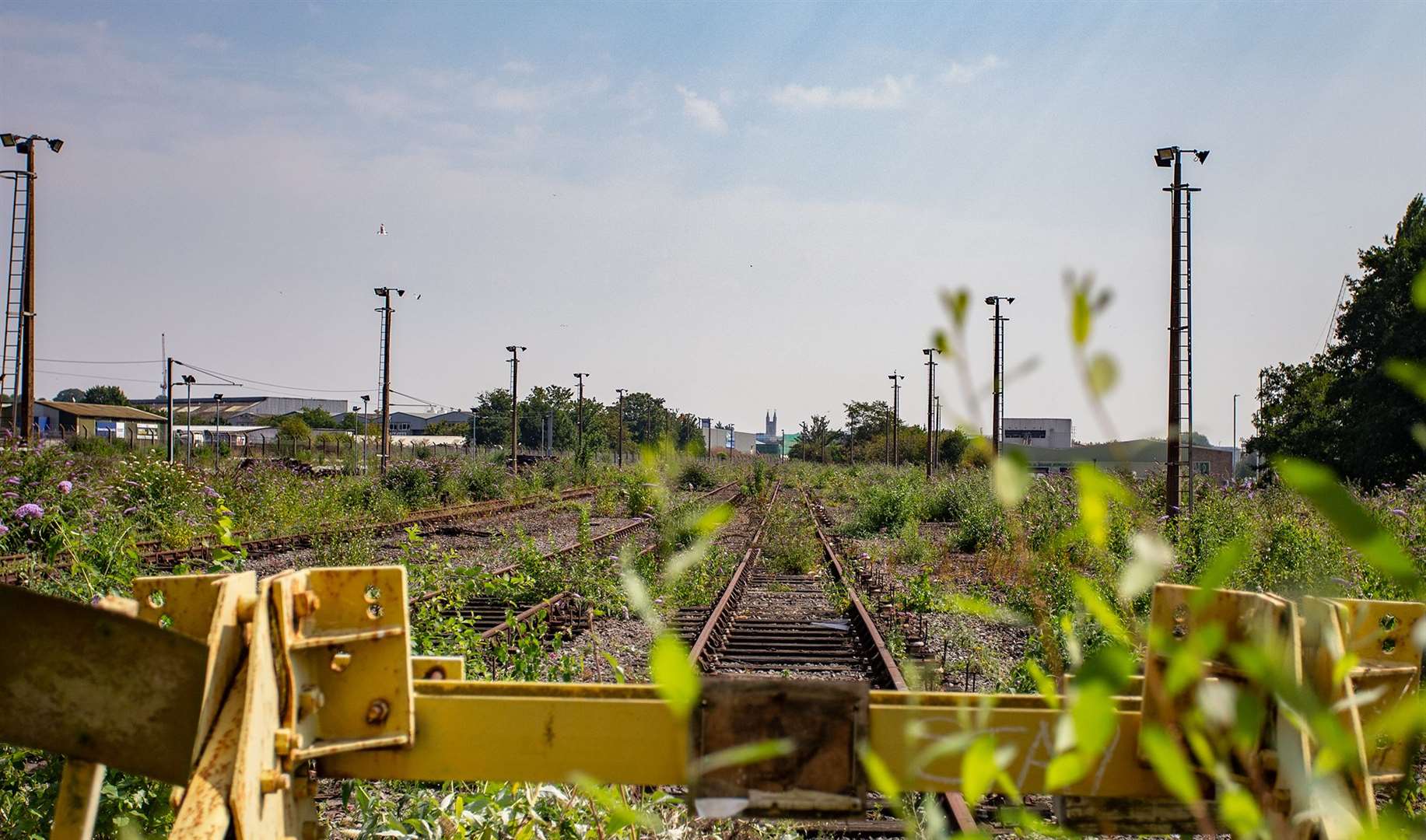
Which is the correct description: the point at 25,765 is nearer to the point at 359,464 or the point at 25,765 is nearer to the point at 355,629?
the point at 355,629

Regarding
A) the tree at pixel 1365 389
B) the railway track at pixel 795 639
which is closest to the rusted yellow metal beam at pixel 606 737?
the railway track at pixel 795 639

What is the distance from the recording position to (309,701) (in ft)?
5.21

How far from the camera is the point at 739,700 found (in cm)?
133

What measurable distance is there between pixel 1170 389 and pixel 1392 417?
1841 cm

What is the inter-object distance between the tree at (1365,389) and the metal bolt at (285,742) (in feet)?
92.3

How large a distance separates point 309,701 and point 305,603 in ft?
0.50

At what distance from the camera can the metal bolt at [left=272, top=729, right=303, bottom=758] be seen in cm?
149

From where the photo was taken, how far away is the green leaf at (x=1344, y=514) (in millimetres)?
521

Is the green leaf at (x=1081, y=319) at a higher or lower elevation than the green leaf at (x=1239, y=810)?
higher

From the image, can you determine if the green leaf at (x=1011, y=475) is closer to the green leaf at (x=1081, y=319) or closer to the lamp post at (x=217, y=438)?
the green leaf at (x=1081, y=319)

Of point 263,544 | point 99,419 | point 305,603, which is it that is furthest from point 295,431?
point 305,603

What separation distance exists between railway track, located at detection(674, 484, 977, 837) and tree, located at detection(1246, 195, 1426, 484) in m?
20.8

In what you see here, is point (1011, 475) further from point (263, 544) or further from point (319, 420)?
point (319, 420)

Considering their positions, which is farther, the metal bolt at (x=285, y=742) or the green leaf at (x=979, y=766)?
the metal bolt at (x=285, y=742)
